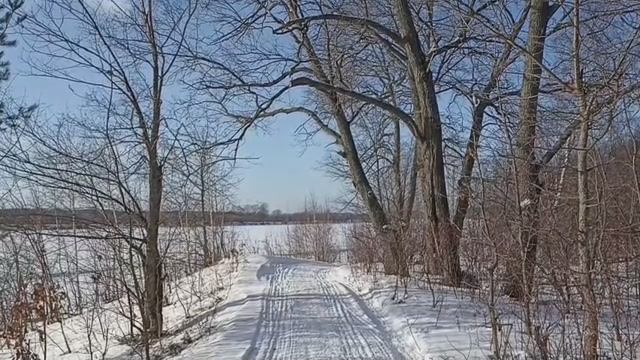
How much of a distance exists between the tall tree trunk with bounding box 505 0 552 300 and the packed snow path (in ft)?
5.68

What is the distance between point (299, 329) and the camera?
8023mm

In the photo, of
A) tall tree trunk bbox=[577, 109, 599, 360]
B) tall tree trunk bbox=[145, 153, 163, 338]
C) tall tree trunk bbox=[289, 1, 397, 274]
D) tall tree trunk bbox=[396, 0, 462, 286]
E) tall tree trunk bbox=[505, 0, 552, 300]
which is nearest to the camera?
tall tree trunk bbox=[577, 109, 599, 360]

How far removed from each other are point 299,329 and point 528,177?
3814mm

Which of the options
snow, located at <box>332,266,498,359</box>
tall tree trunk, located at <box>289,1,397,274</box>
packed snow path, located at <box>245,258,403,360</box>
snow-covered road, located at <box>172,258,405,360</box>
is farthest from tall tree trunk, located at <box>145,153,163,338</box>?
tall tree trunk, located at <box>289,1,397,274</box>

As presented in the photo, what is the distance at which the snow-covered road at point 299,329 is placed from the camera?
6594mm

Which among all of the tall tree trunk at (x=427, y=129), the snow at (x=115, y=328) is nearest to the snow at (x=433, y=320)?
the tall tree trunk at (x=427, y=129)

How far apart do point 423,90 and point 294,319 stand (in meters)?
6.04

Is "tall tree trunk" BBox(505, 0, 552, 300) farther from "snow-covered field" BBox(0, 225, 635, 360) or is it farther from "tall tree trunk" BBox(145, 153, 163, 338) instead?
"tall tree trunk" BBox(145, 153, 163, 338)

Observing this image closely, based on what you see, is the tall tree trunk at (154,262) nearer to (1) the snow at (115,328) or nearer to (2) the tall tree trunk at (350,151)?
(1) the snow at (115,328)

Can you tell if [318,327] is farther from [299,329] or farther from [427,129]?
[427,129]

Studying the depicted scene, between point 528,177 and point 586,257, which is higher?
point 528,177

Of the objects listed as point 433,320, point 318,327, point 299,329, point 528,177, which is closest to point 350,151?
point 318,327

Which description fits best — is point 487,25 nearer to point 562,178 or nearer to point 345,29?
point 562,178

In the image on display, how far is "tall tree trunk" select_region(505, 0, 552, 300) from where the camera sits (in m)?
5.29
